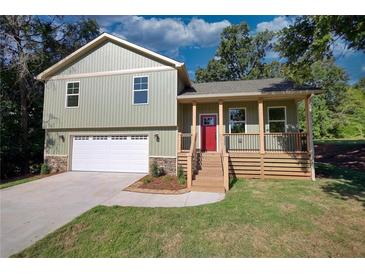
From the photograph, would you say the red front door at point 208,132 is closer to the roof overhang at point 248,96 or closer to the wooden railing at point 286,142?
the roof overhang at point 248,96

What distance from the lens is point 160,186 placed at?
7.92m

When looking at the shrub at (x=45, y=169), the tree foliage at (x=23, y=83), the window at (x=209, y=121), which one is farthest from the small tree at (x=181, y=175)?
the tree foliage at (x=23, y=83)

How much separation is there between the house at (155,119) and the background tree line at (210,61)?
75.7 inches

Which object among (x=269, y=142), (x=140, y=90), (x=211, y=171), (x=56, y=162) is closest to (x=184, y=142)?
(x=211, y=171)

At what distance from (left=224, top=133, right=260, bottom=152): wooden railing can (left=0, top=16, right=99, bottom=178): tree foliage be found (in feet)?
Answer: 37.2

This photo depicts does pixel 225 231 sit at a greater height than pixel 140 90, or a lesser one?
lesser

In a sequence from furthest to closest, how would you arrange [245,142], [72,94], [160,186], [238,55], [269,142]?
[238,55] → [72,94] → [245,142] → [269,142] → [160,186]

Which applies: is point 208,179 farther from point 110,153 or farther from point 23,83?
point 23,83

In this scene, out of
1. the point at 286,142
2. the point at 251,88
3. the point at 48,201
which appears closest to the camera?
the point at 48,201

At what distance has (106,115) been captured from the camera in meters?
10.4

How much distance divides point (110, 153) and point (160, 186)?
13.1ft
